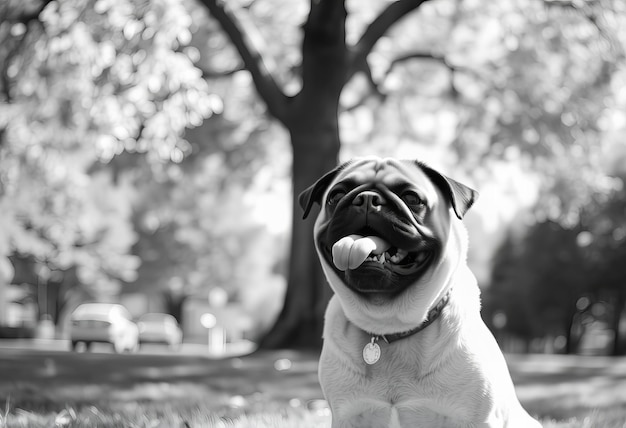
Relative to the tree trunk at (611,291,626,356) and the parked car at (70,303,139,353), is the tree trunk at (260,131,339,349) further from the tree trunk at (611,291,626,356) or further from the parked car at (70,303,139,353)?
the tree trunk at (611,291,626,356)

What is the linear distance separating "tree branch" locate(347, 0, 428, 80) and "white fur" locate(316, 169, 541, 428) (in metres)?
9.31

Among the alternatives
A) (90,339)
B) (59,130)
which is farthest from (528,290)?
(59,130)

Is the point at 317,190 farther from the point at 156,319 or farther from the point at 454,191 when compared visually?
the point at 156,319

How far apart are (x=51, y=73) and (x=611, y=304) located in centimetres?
3577

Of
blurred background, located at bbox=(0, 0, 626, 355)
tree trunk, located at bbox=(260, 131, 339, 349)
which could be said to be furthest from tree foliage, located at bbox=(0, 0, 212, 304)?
tree trunk, located at bbox=(260, 131, 339, 349)

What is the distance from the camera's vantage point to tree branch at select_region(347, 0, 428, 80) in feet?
41.1

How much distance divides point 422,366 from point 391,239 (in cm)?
63

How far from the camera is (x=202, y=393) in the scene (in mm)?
8008

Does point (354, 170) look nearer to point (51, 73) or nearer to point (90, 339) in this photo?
point (51, 73)

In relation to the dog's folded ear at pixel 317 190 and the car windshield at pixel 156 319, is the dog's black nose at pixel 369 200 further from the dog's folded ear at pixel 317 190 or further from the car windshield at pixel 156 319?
the car windshield at pixel 156 319

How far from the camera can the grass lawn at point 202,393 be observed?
5492 millimetres

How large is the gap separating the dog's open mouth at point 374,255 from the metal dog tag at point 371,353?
1.34 ft

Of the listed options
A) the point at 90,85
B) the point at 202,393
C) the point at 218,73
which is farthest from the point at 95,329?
the point at 202,393

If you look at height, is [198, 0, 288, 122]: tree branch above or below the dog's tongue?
below
